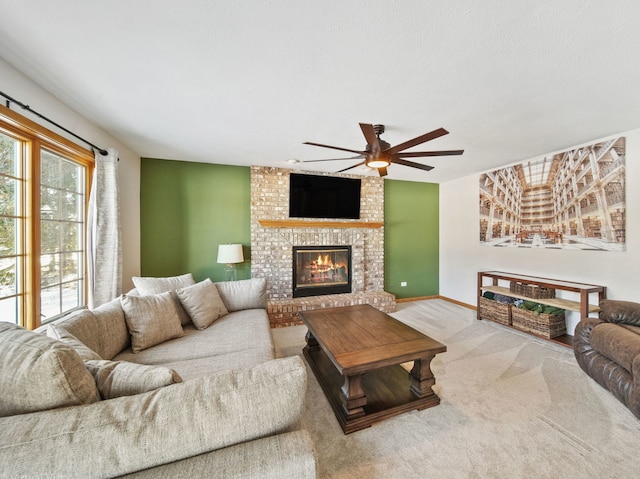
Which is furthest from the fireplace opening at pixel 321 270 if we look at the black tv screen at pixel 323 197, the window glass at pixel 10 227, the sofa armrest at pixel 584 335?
the window glass at pixel 10 227

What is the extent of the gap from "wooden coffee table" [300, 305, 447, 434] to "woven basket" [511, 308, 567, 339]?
2.05 meters

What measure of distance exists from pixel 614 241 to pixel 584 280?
1.75 feet

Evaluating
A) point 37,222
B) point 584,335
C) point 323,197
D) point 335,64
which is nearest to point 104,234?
point 37,222

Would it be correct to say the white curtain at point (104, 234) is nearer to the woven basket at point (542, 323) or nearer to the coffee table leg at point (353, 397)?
the coffee table leg at point (353, 397)

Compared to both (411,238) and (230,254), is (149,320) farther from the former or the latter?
(411,238)

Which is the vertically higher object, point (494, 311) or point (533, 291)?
point (533, 291)

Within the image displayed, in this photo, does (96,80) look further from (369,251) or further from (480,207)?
(480,207)

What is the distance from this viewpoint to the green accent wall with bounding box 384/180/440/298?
4.84 meters

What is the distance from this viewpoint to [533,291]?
3.20 metres

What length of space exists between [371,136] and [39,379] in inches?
84.4

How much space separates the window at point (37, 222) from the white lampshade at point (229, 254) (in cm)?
150

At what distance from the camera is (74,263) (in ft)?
7.83

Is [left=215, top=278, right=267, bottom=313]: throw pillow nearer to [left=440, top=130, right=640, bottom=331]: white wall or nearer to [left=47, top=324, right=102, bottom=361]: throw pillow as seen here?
[left=47, top=324, right=102, bottom=361]: throw pillow

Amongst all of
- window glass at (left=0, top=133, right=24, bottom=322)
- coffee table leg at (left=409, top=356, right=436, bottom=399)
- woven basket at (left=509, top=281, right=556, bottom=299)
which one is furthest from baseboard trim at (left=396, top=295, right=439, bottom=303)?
window glass at (left=0, top=133, right=24, bottom=322)
